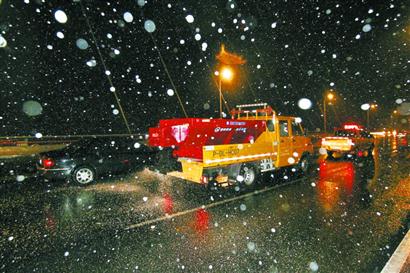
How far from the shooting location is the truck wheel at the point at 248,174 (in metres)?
7.85

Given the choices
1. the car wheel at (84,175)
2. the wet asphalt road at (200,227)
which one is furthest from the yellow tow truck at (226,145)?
the car wheel at (84,175)

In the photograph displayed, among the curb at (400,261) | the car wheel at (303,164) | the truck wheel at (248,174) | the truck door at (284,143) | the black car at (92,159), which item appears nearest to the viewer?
the curb at (400,261)

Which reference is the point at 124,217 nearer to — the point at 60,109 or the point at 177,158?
the point at 177,158

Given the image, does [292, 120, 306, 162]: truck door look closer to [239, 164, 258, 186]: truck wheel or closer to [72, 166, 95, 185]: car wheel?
[239, 164, 258, 186]: truck wheel

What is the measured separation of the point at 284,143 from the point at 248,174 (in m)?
2.02

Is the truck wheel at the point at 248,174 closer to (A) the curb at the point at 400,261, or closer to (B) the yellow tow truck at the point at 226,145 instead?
(B) the yellow tow truck at the point at 226,145

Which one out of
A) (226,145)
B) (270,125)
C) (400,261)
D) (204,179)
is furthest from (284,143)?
(400,261)

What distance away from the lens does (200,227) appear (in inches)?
197

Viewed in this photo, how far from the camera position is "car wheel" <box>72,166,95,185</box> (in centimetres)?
827

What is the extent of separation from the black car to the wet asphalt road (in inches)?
20.3

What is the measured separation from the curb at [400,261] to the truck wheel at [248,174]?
4275 mm

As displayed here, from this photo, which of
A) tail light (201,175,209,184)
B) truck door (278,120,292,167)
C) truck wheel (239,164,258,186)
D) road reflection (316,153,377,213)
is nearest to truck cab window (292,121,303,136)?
truck door (278,120,292,167)

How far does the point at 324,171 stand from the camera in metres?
10.8

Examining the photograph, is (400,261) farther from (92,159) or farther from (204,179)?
(92,159)
